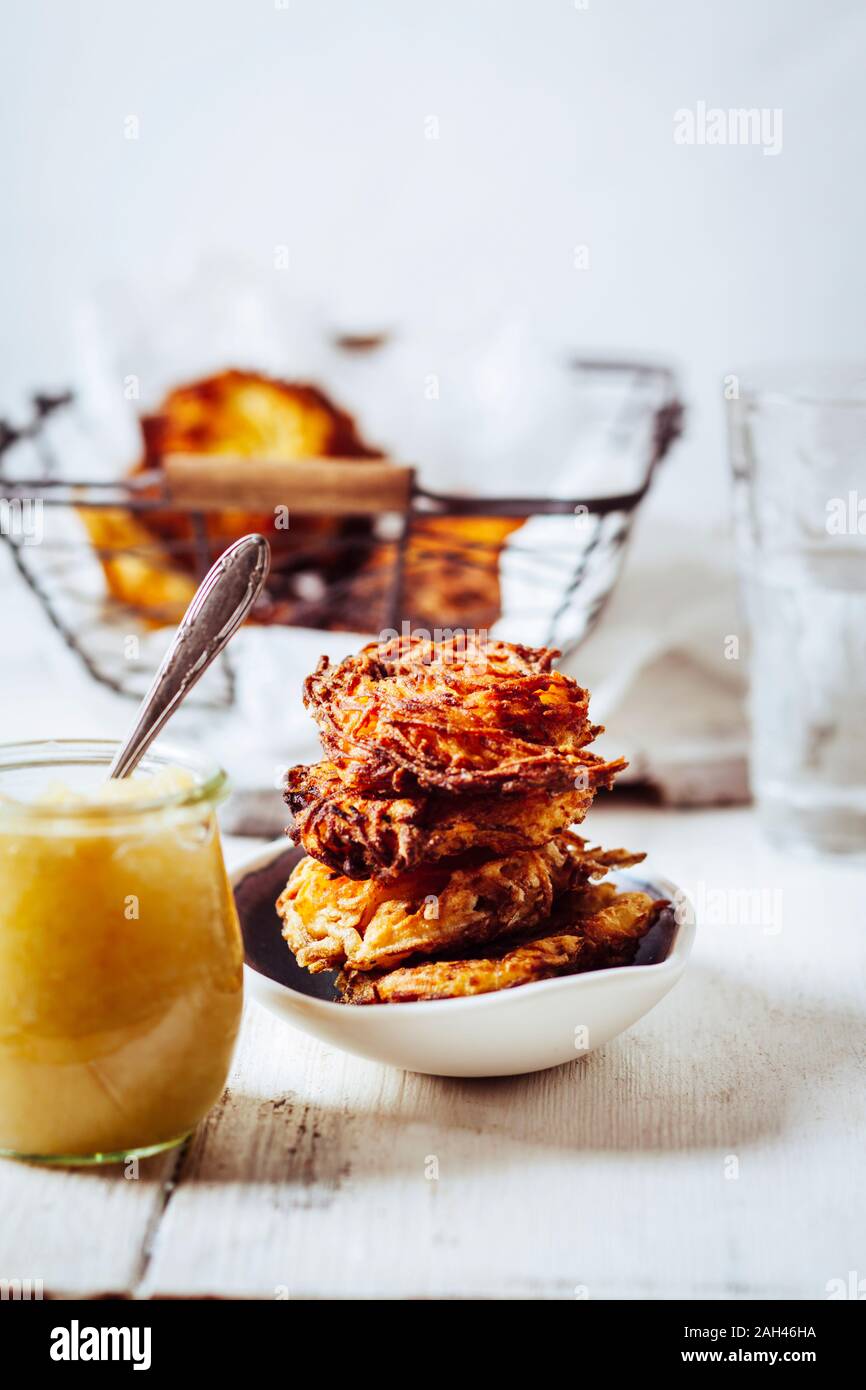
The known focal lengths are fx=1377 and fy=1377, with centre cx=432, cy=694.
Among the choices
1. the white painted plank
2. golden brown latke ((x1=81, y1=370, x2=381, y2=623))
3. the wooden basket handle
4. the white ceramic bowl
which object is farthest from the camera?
golden brown latke ((x1=81, y1=370, x2=381, y2=623))

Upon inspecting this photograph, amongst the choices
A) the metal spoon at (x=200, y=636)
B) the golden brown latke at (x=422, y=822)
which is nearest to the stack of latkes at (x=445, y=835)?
the golden brown latke at (x=422, y=822)

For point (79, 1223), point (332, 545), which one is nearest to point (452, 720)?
point (79, 1223)

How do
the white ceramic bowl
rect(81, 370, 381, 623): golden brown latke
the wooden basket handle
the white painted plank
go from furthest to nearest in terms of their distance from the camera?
rect(81, 370, 381, 623): golden brown latke < the wooden basket handle < the white ceramic bowl < the white painted plank

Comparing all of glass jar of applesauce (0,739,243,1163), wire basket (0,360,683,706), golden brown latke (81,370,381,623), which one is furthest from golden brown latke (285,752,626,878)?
golden brown latke (81,370,381,623)

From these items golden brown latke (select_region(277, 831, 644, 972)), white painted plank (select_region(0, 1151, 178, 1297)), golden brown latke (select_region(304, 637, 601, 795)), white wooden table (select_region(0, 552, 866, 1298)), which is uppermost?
golden brown latke (select_region(304, 637, 601, 795))

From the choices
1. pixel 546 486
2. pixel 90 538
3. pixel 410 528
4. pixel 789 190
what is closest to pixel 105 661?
pixel 90 538

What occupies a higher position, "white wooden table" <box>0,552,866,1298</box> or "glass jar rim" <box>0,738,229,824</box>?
"glass jar rim" <box>0,738,229,824</box>

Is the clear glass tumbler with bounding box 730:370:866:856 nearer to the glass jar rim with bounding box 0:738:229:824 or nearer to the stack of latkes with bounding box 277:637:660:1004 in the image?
the stack of latkes with bounding box 277:637:660:1004

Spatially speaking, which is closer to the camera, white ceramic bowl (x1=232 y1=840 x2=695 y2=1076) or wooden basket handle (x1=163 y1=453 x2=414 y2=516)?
white ceramic bowl (x1=232 y1=840 x2=695 y2=1076)
